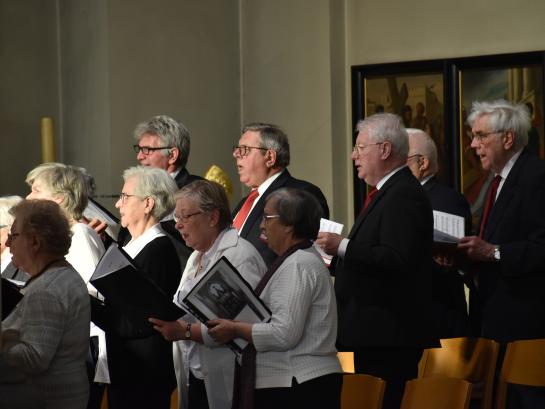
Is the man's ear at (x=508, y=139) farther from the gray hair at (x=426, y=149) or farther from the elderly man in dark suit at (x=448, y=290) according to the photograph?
the gray hair at (x=426, y=149)

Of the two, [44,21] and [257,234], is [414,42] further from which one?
[257,234]

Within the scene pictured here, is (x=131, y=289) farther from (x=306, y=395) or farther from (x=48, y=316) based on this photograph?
(x=306, y=395)

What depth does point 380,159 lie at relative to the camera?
5.41 m

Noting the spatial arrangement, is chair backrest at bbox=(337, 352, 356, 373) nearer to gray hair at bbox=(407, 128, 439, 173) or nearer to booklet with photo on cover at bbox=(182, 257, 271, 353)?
booklet with photo on cover at bbox=(182, 257, 271, 353)

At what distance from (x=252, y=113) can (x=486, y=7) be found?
2.32m

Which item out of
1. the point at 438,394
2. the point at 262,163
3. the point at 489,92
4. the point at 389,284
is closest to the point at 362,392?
the point at 438,394

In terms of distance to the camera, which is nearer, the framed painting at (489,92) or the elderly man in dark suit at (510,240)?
the elderly man in dark suit at (510,240)

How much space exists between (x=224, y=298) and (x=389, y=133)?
A: 1.46 meters

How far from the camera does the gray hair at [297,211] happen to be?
4480mm

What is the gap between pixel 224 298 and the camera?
14.4 feet

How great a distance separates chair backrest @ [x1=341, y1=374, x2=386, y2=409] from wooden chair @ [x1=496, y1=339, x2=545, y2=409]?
0.72 metres

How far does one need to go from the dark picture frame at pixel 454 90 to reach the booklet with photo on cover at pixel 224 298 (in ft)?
16.6

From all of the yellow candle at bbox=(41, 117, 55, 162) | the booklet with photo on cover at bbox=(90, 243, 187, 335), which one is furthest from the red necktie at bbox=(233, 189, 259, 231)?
the yellow candle at bbox=(41, 117, 55, 162)

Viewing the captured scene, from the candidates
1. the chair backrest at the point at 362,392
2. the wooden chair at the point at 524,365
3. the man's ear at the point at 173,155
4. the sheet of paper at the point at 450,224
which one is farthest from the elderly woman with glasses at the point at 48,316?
the man's ear at the point at 173,155
